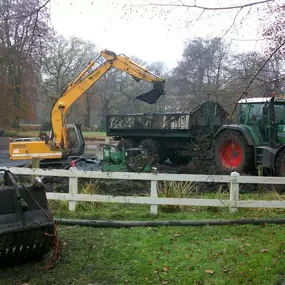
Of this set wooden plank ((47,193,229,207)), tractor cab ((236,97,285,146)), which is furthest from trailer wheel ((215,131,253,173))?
wooden plank ((47,193,229,207))

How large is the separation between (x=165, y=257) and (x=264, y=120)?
8.02m

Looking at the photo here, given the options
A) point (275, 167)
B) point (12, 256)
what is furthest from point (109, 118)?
point (12, 256)

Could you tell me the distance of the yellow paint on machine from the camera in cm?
1495

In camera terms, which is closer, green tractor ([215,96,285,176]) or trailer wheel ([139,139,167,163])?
green tractor ([215,96,285,176])

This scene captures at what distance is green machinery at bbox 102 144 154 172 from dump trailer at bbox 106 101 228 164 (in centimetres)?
226

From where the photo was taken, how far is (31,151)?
15023 mm

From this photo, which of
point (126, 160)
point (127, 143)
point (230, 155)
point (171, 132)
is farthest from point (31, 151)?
point (230, 155)

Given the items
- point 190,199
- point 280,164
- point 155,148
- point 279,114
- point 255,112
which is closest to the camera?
point 190,199

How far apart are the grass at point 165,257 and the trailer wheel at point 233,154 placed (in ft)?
18.4

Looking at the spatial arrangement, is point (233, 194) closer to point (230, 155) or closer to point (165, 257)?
point (165, 257)

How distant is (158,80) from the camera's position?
15.9 m

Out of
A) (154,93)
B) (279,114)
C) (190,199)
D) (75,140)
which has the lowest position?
(190,199)

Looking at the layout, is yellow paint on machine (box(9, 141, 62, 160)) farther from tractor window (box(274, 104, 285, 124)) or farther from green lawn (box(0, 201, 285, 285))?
green lawn (box(0, 201, 285, 285))

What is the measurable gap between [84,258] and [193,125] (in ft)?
36.8
